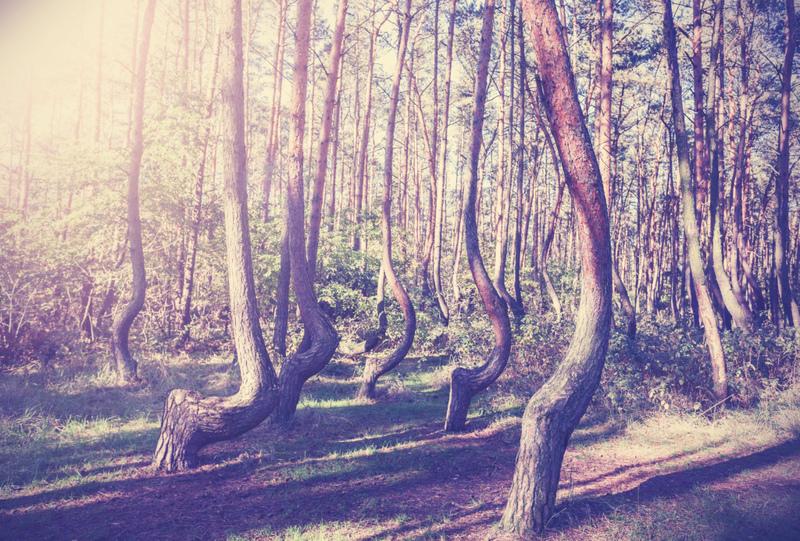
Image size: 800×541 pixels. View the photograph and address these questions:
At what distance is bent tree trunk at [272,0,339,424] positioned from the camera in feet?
24.2

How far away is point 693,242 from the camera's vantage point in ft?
26.7

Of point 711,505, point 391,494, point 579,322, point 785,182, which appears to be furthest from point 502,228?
point 391,494

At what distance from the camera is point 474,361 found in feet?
35.5

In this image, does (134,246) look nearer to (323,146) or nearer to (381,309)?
(323,146)

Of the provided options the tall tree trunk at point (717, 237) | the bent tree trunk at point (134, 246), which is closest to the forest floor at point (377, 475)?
the bent tree trunk at point (134, 246)

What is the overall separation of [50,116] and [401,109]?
27988 mm

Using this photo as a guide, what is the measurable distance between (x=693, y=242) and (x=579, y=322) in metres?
5.40

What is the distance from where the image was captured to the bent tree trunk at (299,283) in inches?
290

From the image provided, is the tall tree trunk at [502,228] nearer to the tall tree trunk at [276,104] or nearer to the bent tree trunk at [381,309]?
the bent tree trunk at [381,309]

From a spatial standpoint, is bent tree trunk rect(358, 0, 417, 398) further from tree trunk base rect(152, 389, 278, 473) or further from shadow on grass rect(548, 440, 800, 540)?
shadow on grass rect(548, 440, 800, 540)

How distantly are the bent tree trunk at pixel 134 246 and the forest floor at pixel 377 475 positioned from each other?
1041 mm

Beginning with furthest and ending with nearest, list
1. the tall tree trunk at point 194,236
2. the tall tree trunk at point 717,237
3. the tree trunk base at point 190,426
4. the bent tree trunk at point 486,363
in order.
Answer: the tall tree trunk at point 194,236
the tall tree trunk at point 717,237
the bent tree trunk at point 486,363
the tree trunk base at point 190,426

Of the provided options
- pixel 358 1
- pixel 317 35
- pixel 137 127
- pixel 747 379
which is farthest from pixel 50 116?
pixel 747 379

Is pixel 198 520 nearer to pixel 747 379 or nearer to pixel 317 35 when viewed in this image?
pixel 747 379
